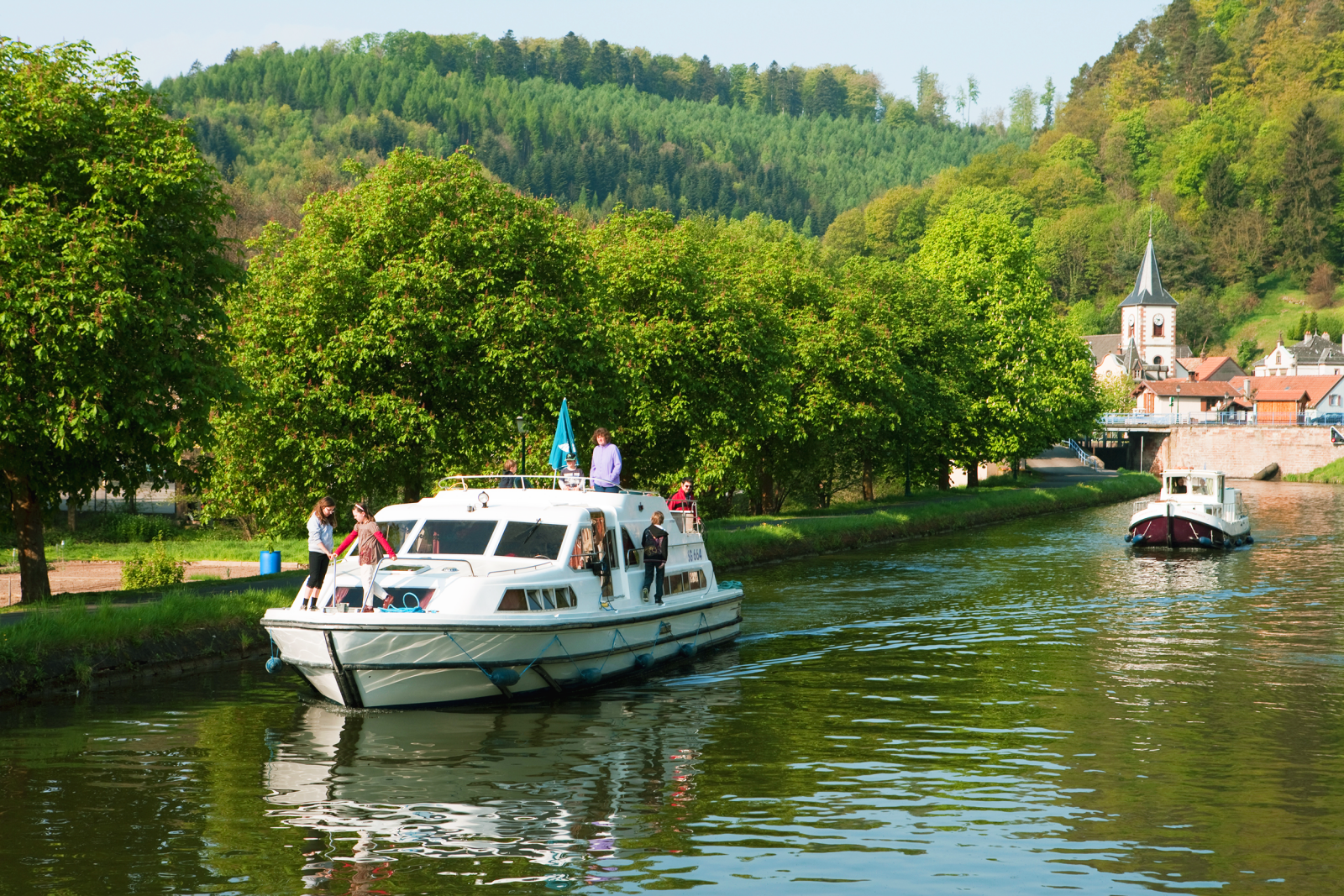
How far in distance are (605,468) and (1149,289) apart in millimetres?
174890

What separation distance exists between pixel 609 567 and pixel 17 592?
18.6 meters

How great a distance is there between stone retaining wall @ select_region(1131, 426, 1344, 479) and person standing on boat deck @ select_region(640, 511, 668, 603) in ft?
362

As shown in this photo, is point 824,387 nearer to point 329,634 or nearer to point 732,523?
point 732,523

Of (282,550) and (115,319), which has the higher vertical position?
(115,319)

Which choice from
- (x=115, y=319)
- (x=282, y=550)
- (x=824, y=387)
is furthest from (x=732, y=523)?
(x=115, y=319)

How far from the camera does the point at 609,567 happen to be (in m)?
24.9

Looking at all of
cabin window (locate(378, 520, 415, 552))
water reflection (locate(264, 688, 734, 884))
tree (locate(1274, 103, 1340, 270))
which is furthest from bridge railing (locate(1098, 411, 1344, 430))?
water reflection (locate(264, 688, 734, 884))

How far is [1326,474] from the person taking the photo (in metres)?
119

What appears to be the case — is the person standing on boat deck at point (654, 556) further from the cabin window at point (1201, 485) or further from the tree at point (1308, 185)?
the tree at point (1308, 185)

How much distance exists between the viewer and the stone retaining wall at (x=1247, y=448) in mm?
126188

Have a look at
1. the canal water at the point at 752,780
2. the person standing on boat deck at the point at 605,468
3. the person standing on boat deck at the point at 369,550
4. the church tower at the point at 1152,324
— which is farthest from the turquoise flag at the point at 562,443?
the church tower at the point at 1152,324

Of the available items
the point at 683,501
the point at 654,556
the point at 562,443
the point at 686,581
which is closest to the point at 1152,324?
the point at 683,501

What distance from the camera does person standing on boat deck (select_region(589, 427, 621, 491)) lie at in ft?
88.7

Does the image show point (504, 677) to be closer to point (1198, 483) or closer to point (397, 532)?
point (397, 532)
